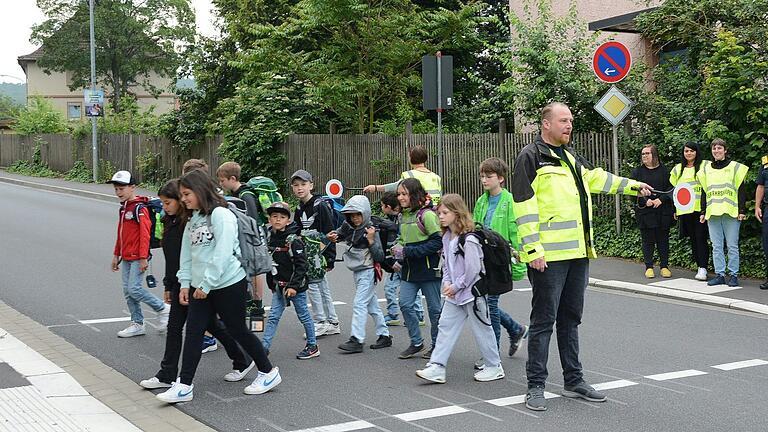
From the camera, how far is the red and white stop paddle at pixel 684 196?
12.0 meters

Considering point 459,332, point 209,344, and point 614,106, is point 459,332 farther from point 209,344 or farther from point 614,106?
point 614,106

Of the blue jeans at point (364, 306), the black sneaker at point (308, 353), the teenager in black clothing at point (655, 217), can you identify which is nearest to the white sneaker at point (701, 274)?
the teenager in black clothing at point (655, 217)

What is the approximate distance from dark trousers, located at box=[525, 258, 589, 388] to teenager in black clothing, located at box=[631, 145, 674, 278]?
632cm

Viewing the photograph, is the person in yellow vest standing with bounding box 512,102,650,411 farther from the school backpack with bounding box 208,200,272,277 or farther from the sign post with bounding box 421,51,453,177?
the sign post with bounding box 421,51,453,177

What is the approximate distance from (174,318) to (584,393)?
120 inches

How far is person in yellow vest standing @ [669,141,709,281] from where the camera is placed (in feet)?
40.0

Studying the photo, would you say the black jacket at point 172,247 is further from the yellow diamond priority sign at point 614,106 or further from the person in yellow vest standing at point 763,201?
the yellow diamond priority sign at point 614,106

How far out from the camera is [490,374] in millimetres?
7191

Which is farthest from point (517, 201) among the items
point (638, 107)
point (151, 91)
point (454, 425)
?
point (151, 91)

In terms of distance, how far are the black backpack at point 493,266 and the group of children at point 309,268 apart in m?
0.06

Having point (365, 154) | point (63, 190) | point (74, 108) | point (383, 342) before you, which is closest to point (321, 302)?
point (383, 342)

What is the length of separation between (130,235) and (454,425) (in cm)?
421

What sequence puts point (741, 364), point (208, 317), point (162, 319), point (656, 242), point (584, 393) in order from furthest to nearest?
point (656, 242) → point (162, 319) → point (741, 364) → point (208, 317) → point (584, 393)

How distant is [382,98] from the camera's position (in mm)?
22531
